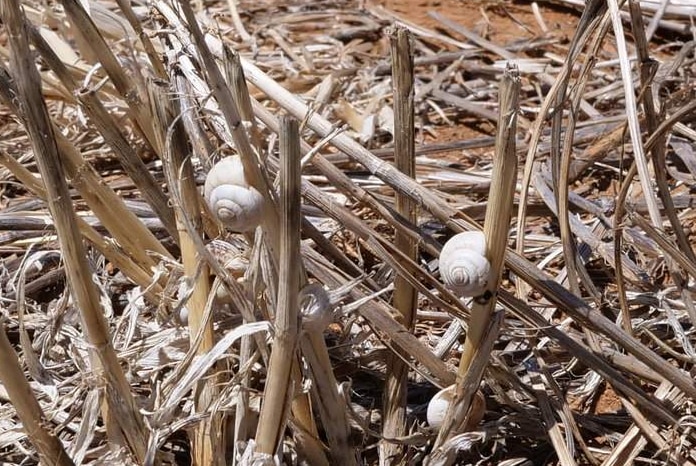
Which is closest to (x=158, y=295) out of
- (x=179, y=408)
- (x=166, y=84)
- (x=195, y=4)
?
(x=179, y=408)

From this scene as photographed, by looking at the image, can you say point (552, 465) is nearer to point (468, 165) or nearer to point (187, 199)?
point (187, 199)

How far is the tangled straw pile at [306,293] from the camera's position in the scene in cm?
97

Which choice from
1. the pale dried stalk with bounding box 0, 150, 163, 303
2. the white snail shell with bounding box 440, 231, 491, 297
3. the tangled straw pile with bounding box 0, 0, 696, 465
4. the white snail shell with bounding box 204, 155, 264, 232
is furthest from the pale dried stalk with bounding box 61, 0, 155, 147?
the white snail shell with bounding box 440, 231, 491, 297

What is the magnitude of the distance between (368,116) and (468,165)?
0.24m

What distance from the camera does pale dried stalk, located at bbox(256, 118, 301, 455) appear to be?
85cm

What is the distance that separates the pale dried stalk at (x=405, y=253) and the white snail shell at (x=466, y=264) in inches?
7.2

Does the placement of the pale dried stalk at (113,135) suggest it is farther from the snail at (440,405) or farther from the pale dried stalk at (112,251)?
the snail at (440,405)

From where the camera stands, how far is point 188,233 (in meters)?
1.04

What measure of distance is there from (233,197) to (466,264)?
235 mm

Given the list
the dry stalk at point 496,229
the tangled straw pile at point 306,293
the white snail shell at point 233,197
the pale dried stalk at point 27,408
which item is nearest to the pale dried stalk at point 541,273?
the tangled straw pile at point 306,293

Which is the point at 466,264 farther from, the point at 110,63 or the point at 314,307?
the point at 110,63

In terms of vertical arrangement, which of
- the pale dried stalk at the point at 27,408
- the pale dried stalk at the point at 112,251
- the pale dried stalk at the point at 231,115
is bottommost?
the pale dried stalk at the point at 27,408

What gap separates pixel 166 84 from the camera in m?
1.07

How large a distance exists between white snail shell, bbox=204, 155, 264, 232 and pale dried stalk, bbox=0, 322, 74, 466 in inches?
10.3
